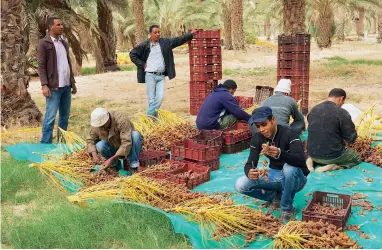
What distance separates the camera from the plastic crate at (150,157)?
5.33m

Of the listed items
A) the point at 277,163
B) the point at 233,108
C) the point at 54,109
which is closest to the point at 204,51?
the point at 233,108

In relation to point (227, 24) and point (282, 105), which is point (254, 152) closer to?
point (282, 105)

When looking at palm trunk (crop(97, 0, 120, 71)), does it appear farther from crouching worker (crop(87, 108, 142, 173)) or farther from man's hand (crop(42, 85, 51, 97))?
crouching worker (crop(87, 108, 142, 173))

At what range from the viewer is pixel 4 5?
309 inches

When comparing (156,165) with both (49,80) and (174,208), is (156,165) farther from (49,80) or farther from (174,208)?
(49,80)

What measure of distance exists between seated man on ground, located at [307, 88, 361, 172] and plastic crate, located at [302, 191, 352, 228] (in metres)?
1.04

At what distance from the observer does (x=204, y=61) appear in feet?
27.6

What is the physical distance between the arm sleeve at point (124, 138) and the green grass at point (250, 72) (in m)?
10.9

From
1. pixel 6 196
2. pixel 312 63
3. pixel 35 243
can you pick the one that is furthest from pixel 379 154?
pixel 312 63

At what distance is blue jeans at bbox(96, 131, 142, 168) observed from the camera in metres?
5.11

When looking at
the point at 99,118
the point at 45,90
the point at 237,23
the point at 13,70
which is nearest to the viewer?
the point at 99,118

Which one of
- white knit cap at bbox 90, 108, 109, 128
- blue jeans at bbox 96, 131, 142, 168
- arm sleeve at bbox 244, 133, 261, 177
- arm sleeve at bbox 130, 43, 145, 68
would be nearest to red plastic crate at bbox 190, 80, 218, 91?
arm sleeve at bbox 130, 43, 145, 68

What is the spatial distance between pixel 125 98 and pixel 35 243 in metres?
8.21

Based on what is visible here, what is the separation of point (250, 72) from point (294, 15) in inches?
176
